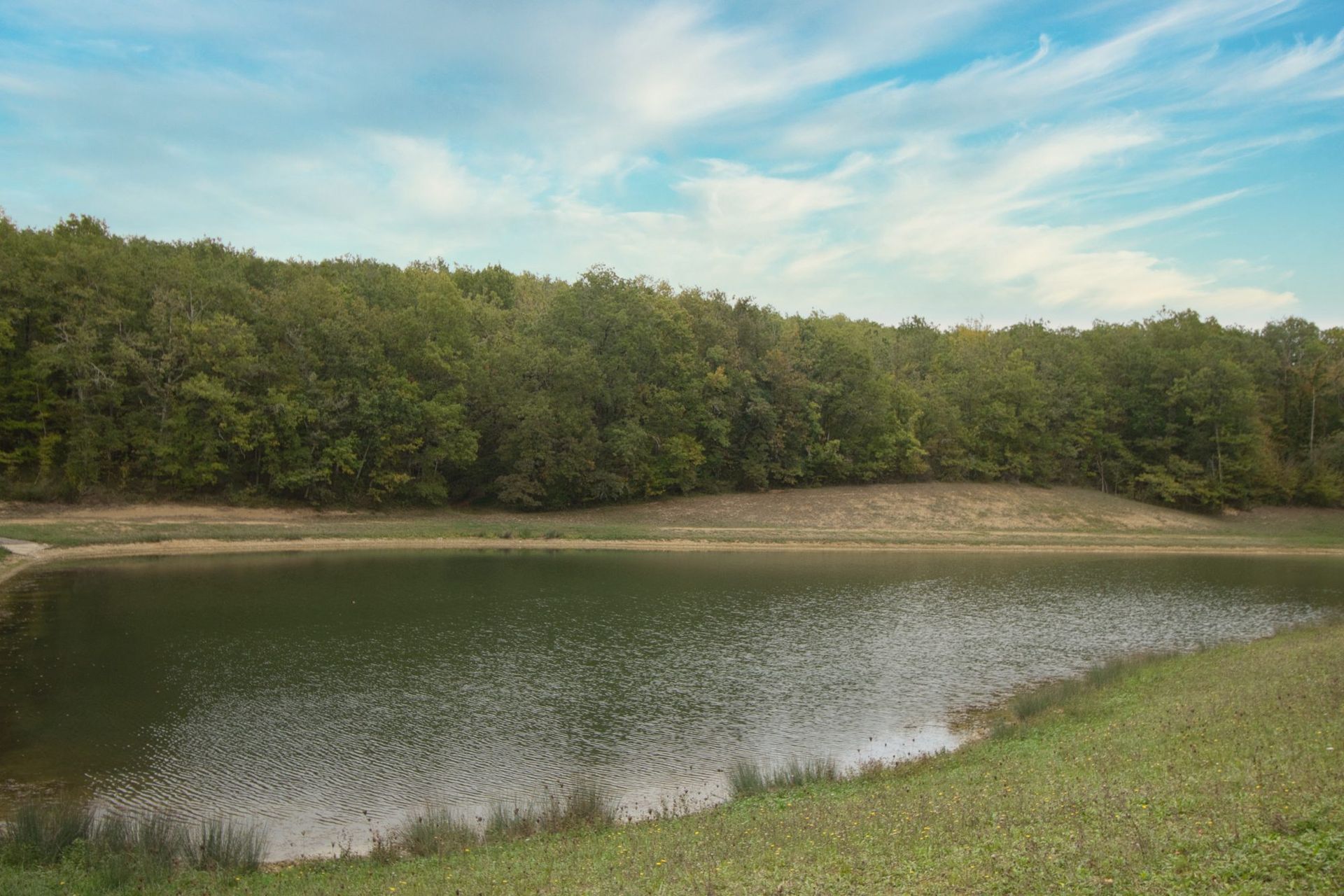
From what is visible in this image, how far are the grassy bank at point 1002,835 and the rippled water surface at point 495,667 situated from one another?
8.65 feet

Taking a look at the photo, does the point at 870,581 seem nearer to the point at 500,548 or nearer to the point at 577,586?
the point at 577,586

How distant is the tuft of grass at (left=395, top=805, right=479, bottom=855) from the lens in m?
11.9

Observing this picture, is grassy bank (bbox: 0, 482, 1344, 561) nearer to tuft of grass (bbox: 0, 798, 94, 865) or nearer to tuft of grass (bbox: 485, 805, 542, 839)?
tuft of grass (bbox: 0, 798, 94, 865)

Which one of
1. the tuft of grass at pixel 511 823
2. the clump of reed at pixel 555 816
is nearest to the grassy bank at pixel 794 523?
the clump of reed at pixel 555 816

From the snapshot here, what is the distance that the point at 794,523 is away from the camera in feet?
204

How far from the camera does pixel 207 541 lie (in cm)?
4528

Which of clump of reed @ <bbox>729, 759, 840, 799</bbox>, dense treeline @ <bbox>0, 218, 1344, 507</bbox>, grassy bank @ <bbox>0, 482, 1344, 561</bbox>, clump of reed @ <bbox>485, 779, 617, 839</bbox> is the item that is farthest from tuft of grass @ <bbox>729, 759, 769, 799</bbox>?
dense treeline @ <bbox>0, 218, 1344, 507</bbox>

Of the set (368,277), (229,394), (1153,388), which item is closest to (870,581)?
(229,394)

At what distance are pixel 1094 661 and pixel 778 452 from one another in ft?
151

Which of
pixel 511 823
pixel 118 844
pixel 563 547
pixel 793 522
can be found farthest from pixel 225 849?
pixel 793 522

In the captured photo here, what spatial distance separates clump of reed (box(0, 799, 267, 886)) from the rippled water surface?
37.2 inches

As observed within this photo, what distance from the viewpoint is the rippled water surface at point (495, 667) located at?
15.8 m

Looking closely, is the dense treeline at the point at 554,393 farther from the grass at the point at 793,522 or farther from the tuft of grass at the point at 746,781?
the tuft of grass at the point at 746,781

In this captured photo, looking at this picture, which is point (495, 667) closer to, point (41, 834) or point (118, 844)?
point (118, 844)
